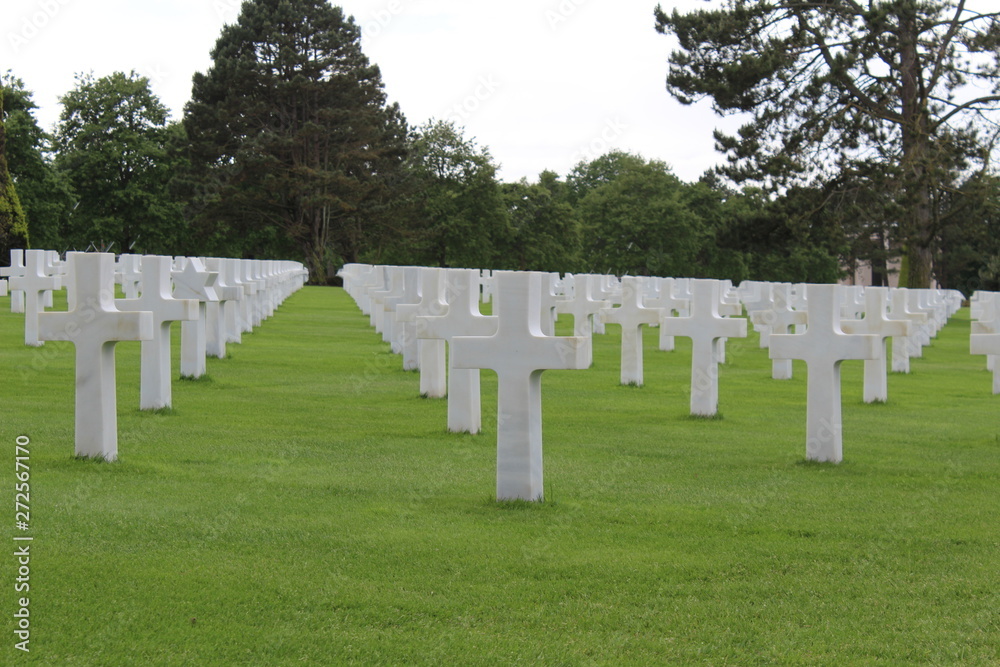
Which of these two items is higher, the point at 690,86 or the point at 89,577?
the point at 690,86

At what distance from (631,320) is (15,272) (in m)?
9.56

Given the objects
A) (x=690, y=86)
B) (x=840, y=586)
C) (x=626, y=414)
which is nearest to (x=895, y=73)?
(x=690, y=86)

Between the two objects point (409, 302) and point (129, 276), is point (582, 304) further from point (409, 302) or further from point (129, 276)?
point (129, 276)

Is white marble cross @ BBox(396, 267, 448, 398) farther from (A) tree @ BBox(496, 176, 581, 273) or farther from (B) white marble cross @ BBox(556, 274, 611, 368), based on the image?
(A) tree @ BBox(496, 176, 581, 273)

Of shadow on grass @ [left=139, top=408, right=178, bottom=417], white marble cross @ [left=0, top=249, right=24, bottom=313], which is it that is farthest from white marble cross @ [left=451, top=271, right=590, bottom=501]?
white marble cross @ [left=0, top=249, right=24, bottom=313]

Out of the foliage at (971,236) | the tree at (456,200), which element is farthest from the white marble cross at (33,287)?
the tree at (456,200)

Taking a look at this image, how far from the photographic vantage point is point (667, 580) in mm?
5121

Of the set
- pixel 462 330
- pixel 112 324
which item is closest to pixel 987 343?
pixel 462 330

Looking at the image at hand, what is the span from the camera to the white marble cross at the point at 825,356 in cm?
818

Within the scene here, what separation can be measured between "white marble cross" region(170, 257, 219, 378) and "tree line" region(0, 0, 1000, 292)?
48.2ft

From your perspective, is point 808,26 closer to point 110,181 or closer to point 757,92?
point 757,92

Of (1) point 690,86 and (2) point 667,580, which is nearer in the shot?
(2) point 667,580

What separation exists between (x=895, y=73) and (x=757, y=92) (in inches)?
198

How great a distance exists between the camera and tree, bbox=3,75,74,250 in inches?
2073
